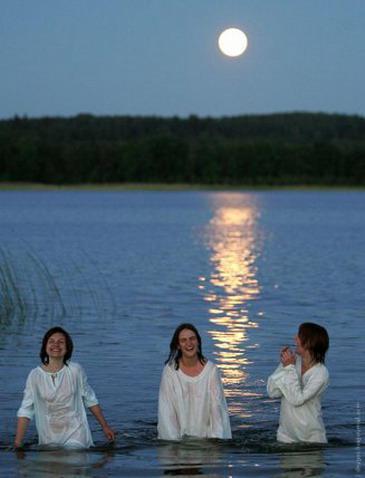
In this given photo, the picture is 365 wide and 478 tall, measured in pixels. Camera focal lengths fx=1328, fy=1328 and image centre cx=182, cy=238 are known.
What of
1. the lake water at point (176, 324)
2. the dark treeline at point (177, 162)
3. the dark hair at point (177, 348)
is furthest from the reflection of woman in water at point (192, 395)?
the dark treeline at point (177, 162)

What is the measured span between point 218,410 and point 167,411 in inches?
15.2

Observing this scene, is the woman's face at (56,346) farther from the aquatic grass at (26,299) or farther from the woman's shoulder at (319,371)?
the aquatic grass at (26,299)

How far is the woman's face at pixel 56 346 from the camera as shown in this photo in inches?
364

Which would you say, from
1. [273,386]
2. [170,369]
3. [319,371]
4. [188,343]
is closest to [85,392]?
[170,369]

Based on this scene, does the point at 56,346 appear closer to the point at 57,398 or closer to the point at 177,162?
the point at 57,398

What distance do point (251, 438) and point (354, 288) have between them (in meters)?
18.3

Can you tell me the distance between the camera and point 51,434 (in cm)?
977

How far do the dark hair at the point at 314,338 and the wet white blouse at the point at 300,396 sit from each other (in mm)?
143

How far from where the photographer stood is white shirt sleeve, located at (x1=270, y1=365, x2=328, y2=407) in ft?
30.6

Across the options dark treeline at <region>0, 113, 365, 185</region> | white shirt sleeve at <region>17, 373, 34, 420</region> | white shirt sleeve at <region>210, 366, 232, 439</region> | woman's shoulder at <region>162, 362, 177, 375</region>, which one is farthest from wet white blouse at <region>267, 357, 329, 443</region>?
dark treeline at <region>0, 113, 365, 185</region>

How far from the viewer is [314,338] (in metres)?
9.21

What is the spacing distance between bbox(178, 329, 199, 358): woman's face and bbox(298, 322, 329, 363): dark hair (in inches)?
29.6

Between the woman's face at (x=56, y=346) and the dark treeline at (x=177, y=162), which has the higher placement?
the dark treeline at (x=177, y=162)

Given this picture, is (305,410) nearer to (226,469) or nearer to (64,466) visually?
(226,469)
